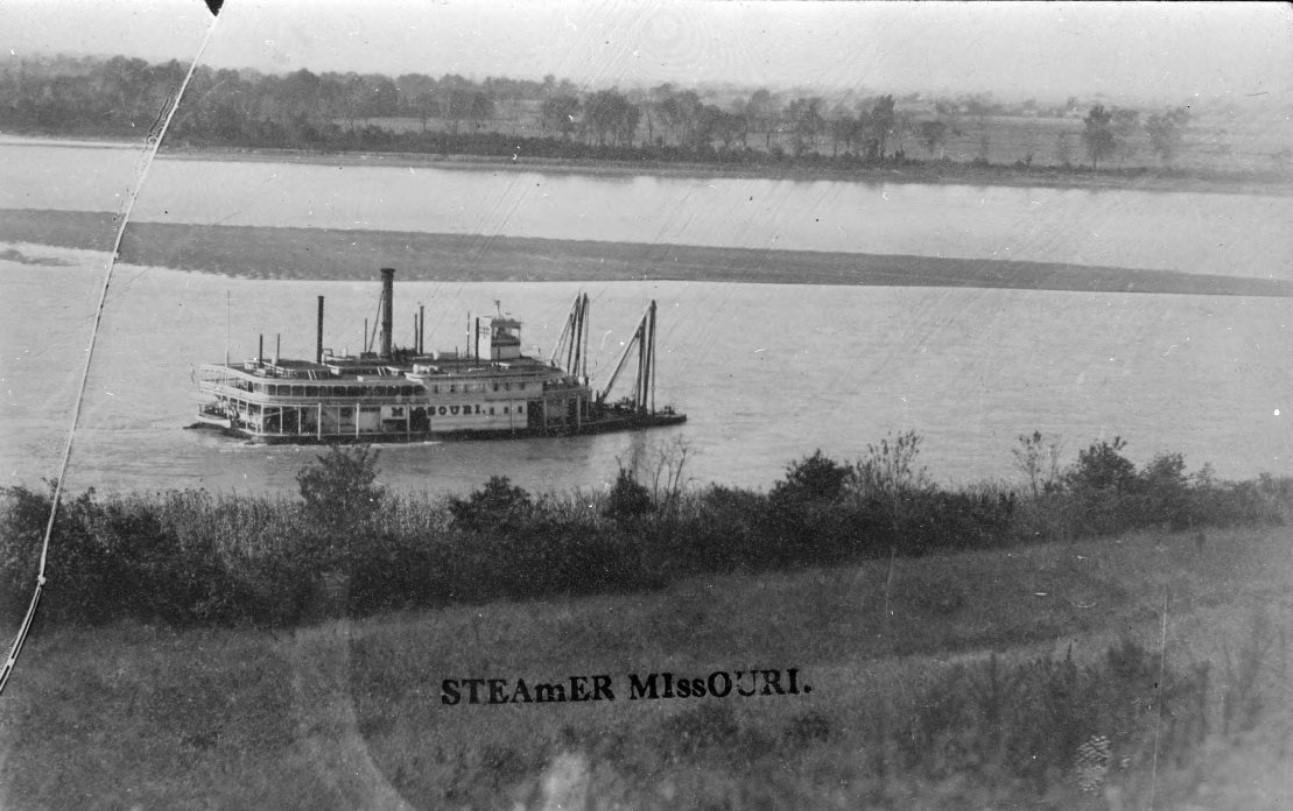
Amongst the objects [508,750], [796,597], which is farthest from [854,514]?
[508,750]

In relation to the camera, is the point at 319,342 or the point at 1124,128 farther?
the point at 1124,128

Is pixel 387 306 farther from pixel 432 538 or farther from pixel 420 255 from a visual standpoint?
pixel 432 538

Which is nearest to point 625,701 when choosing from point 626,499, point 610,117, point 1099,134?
point 626,499

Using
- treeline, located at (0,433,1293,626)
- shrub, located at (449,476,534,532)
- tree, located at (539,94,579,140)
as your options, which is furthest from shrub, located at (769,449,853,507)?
tree, located at (539,94,579,140)

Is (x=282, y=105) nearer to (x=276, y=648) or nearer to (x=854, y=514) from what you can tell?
(x=276, y=648)

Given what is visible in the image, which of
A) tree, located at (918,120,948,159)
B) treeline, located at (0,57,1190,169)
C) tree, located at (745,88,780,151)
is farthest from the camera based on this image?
tree, located at (918,120,948,159)

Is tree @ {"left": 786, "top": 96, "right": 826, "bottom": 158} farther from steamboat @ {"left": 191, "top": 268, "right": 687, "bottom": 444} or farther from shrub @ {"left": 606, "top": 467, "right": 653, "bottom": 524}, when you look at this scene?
shrub @ {"left": 606, "top": 467, "right": 653, "bottom": 524}

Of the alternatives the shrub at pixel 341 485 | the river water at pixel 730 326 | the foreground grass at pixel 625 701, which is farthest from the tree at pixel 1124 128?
the shrub at pixel 341 485
